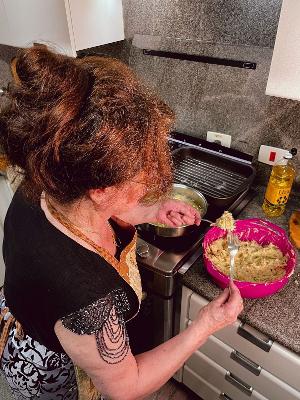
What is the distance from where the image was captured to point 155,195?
2.55ft

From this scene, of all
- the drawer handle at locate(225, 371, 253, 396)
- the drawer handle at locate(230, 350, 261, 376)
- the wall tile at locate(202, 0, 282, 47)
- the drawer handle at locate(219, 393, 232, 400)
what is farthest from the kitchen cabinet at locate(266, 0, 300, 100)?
the drawer handle at locate(219, 393, 232, 400)

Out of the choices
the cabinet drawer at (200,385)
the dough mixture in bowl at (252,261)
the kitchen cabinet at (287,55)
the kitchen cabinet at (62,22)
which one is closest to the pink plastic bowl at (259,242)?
the dough mixture in bowl at (252,261)

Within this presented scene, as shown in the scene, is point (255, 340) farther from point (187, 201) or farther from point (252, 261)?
point (187, 201)

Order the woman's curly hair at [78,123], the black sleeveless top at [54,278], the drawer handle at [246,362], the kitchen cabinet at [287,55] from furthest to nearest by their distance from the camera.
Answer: the drawer handle at [246,362]
the kitchen cabinet at [287,55]
the black sleeveless top at [54,278]
the woman's curly hair at [78,123]

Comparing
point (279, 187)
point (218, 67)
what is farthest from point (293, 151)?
point (218, 67)

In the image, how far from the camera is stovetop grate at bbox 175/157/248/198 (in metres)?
1.40

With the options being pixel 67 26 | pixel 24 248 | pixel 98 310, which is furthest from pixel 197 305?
pixel 67 26

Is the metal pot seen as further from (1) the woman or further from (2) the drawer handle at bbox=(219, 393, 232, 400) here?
(2) the drawer handle at bbox=(219, 393, 232, 400)

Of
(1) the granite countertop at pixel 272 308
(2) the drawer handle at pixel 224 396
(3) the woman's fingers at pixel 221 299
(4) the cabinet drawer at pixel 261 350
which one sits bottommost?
(2) the drawer handle at pixel 224 396

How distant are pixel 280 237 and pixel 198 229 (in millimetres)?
285

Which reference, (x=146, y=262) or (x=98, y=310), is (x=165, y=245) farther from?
(x=98, y=310)

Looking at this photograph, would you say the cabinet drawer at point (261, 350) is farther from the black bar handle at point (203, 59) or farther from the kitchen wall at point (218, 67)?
the black bar handle at point (203, 59)

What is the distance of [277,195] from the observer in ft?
4.10

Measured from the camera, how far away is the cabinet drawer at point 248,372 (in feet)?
3.41
